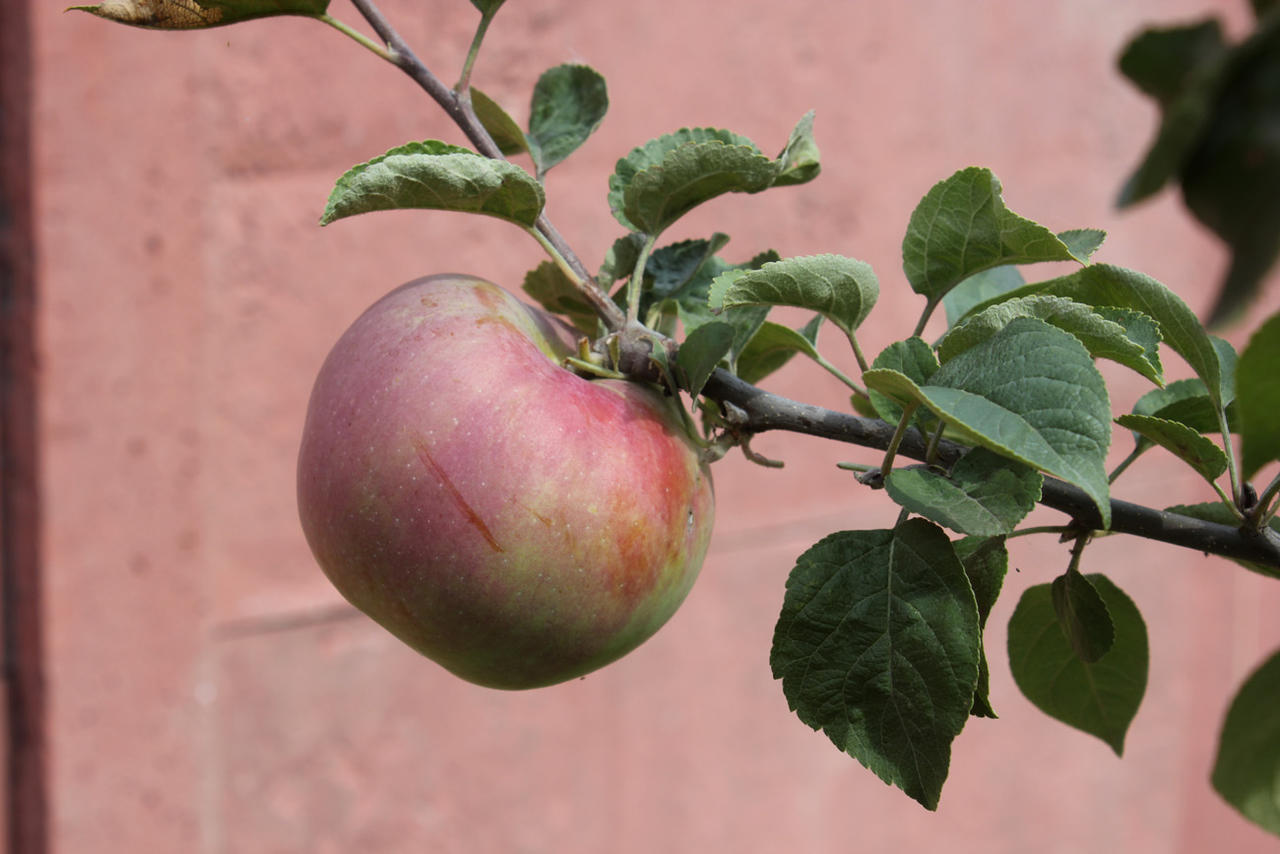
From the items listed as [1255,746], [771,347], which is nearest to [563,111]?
[771,347]

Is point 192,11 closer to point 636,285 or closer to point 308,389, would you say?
point 636,285

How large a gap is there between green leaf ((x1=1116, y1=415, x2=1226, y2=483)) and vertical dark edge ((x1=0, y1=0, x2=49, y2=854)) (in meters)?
0.96

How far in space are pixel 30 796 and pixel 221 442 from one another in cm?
37

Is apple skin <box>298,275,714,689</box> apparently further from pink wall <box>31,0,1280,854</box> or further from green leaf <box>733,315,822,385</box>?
pink wall <box>31,0,1280,854</box>

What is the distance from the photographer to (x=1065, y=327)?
34 cm

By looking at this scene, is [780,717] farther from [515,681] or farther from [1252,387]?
[1252,387]

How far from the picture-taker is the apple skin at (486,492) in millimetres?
366

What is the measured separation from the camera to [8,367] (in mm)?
1024

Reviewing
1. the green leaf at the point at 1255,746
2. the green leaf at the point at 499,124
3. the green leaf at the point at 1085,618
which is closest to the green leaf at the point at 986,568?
the green leaf at the point at 1085,618

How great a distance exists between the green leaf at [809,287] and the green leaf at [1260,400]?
0.12 meters

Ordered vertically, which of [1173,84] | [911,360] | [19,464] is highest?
[1173,84]

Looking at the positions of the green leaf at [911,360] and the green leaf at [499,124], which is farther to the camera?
the green leaf at [499,124]

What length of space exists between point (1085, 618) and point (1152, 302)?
4.1 inches

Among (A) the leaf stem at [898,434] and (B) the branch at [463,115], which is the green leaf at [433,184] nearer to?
(B) the branch at [463,115]
